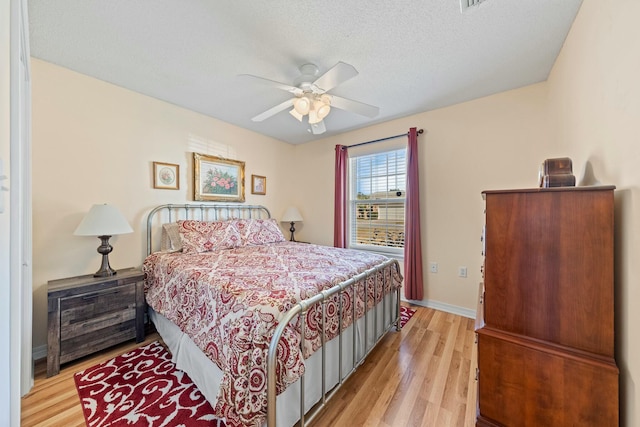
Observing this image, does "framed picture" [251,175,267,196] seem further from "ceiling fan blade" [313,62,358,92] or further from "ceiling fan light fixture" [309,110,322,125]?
"ceiling fan blade" [313,62,358,92]

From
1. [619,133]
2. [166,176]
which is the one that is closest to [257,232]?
[166,176]

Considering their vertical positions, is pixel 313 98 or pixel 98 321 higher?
pixel 313 98

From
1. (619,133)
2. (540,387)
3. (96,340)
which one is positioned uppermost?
(619,133)

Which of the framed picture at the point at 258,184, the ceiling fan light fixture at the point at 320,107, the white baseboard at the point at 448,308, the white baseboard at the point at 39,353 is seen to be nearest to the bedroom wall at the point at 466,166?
the white baseboard at the point at 448,308

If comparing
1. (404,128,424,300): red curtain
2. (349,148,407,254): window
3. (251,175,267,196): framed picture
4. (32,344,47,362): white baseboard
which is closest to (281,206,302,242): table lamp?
(251,175,267,196): framed picture

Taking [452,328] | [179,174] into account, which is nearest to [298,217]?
[179,174]

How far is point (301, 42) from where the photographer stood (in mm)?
1783

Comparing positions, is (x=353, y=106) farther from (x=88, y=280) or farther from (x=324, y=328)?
(x=88, y=280)

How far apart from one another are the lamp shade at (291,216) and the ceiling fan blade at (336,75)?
8.27 feet

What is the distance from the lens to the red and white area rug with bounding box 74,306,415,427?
1.37 m

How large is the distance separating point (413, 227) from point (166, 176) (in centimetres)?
308

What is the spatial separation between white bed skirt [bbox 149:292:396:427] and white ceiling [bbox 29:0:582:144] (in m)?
2.14

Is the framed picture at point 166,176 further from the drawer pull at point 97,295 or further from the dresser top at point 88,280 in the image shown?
the drawer pull at point 97,295

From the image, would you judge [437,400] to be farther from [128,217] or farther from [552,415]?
[128,217]
